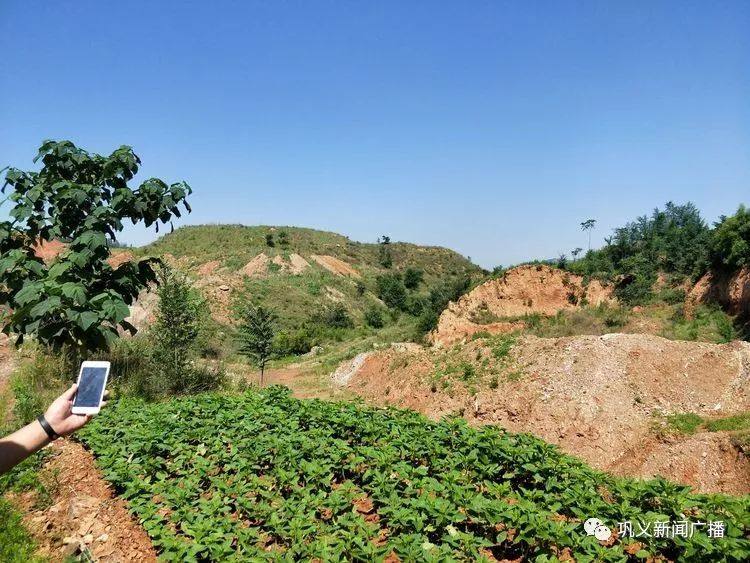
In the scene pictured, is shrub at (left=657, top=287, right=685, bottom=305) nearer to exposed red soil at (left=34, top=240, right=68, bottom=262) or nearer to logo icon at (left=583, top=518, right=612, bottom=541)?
logo icon at (left=583, top=518, right=612, bottom=541)

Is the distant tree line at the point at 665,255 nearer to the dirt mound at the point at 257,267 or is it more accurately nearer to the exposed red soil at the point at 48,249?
the exposed red soil at the point at 48,249

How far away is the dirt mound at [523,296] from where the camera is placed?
22.7 meters

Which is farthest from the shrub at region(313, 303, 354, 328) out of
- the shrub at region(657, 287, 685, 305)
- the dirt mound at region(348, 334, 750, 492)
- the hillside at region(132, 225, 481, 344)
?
the shrub at region(657, 287, 685, 305)

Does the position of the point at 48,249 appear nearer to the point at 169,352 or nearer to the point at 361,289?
the point at 361,289

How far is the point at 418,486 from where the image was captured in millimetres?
4750

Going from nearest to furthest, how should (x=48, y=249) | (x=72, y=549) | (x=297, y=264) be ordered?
1. (x=72, y=549)
2. (x=48, y=249)
3. (x=297, y=264)

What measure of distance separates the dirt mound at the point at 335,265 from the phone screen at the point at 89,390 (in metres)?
44.5

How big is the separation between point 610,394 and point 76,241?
13002 millimetres

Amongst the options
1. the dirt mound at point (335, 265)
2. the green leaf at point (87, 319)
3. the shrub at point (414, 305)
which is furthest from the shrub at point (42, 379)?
the dirt mound at point (335, 265)

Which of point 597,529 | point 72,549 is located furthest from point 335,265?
point 597,529

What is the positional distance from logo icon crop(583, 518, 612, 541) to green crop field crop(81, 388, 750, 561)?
0.10 meters

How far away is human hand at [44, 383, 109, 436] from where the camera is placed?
260 centimetres

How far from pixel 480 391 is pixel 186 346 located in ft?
29.7

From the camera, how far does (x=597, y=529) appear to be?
4078mm
